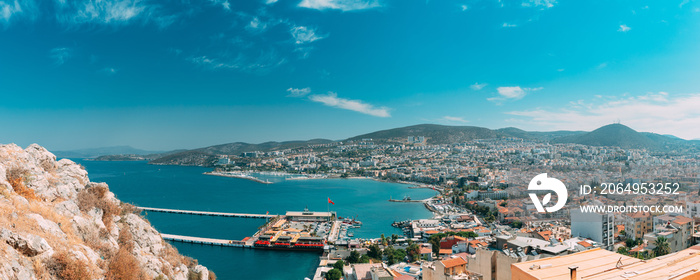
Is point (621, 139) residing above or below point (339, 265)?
above

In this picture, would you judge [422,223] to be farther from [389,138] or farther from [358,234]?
[389,138]

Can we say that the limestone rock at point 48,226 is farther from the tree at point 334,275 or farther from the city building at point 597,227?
the city building at point 597,227

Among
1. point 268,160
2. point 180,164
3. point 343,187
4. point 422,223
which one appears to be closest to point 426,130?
point 268,160

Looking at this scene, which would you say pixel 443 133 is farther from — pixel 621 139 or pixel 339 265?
pixel 339 265

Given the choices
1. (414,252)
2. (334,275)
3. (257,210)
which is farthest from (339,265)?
(257,210)

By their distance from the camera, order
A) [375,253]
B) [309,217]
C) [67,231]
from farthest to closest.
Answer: [309,217]
[375,253]
[67,231]

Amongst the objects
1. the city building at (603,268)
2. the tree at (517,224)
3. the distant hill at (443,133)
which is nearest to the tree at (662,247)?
the city building at (603,268)
